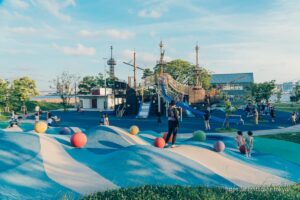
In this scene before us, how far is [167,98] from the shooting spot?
39.9 metres

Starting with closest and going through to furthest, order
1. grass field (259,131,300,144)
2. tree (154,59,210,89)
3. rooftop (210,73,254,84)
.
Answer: grass field (259,131,300,144), tree (154,59,210,89), rooftop (210,73,254,84)

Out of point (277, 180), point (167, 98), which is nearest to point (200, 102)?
point (167, 98)

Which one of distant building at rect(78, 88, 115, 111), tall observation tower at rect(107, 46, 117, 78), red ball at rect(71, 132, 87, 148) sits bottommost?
red ball at rect(71, 132, 87, 148)

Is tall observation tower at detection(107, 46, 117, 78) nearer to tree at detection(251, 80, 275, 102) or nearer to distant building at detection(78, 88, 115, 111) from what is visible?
distant building at detection(78, 88, 115, 111)

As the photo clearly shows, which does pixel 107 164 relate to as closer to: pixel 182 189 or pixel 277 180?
pixel 182 189

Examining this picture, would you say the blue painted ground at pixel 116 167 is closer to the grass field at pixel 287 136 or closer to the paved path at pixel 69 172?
the paved path at pixel 69 172

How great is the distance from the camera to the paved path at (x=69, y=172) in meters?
9.42

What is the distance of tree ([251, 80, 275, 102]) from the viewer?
51.5 meters

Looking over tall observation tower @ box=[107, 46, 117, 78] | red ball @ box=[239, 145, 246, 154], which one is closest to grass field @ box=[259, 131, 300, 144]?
red ball @ box=[239, 145, 246, 154]

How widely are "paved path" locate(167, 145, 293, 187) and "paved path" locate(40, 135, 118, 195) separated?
372 centimetres

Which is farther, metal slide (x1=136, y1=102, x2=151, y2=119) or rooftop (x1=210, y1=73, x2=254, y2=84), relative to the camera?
rooftop (x1=210, y1=73, x2=254, y2=84)

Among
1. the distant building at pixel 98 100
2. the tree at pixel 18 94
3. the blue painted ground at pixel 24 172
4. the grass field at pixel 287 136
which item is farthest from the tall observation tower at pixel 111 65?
the blue painted ground at pixel 24 172

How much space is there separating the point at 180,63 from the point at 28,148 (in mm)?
64238

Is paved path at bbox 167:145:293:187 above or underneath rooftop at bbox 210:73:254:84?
underneath
